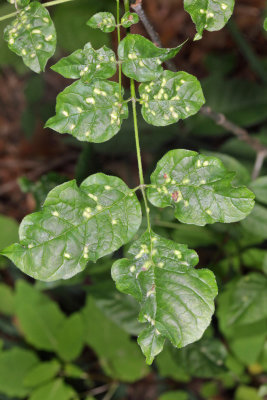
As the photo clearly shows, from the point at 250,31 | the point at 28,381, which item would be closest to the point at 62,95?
the point at 28,381

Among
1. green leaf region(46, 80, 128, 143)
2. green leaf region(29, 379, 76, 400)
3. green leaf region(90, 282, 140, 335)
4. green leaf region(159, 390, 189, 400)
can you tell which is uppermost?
green leaf region(46, 80, 128, 143)

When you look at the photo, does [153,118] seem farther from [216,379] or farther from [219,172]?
[216,379]

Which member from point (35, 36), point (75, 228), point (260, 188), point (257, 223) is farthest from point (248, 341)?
point (35, 36)

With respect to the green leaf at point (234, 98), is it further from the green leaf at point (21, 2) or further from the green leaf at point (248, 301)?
the green leaf at point (21, 2)

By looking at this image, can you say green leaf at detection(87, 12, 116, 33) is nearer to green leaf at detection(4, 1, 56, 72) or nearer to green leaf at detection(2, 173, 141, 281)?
green leaf at detection(4, 1, 56, 72)

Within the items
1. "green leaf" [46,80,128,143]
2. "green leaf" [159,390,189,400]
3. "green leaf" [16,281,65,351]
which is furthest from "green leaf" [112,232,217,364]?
"green leaf" [159,390,189,400]

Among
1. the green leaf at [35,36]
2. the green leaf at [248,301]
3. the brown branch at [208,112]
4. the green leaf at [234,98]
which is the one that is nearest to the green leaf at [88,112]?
the green leaf at [35,36]

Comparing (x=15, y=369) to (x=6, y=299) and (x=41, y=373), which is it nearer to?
(x=41, y=373)
